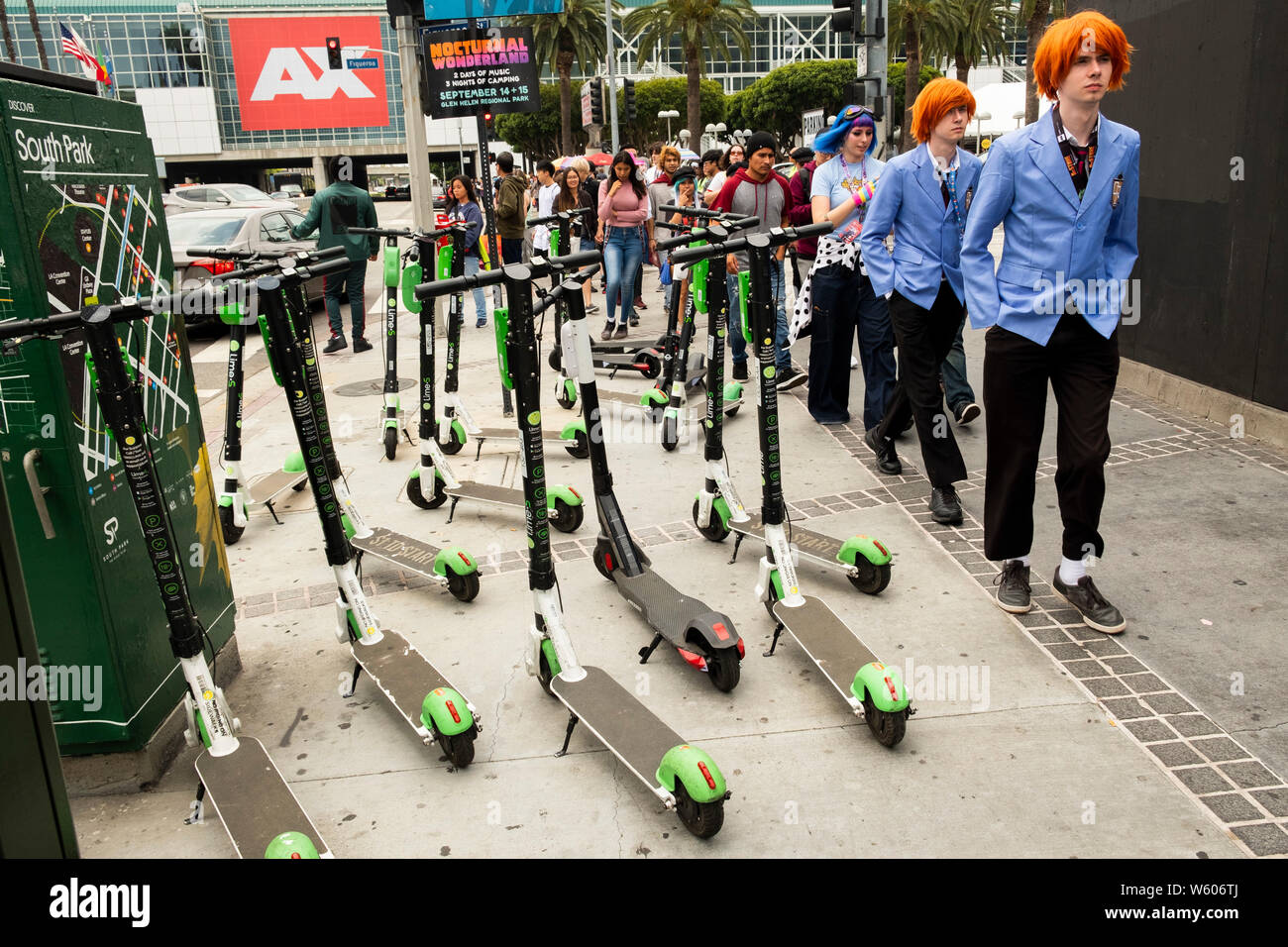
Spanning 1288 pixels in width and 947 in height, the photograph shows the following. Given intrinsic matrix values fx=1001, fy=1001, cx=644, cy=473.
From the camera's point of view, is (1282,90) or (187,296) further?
(1282,90)

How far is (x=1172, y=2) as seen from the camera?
23.7 feet

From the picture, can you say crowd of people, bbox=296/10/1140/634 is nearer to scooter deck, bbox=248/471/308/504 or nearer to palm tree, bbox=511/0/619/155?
scooter deck, bbox=248/471/308/504

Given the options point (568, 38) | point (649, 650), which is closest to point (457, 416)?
point (649, 650)

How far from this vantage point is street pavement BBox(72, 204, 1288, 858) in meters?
3.13

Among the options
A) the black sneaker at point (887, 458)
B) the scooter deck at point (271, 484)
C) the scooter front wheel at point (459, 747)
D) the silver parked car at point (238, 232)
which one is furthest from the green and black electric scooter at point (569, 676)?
the silver parked car at point (238, 232)

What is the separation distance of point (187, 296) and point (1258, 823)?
3.78 m

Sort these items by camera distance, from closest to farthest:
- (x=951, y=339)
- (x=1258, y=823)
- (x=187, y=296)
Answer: (x=1258, y=823) < (x=187, y=296) < (x=951, y=339)

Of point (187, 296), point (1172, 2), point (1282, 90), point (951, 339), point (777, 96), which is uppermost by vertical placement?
point (777, 96)

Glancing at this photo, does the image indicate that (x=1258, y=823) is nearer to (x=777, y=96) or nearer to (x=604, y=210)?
(x=604, y=210)

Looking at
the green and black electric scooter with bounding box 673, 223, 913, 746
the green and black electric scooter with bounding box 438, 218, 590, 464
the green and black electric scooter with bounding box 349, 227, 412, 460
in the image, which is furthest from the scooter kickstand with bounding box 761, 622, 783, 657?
the green and black electric scooter with bounding box 349, 227, 412, 460

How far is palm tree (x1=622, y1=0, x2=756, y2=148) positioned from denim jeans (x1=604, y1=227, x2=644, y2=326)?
27.5 m

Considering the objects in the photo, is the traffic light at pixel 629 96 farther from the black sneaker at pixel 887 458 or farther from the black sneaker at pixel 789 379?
the black sneaker at pixel 887 458

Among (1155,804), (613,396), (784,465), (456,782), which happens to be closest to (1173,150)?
(784,465)

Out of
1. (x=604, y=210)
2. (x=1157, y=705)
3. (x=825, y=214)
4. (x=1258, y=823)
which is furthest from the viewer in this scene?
(x=604, y=210)
